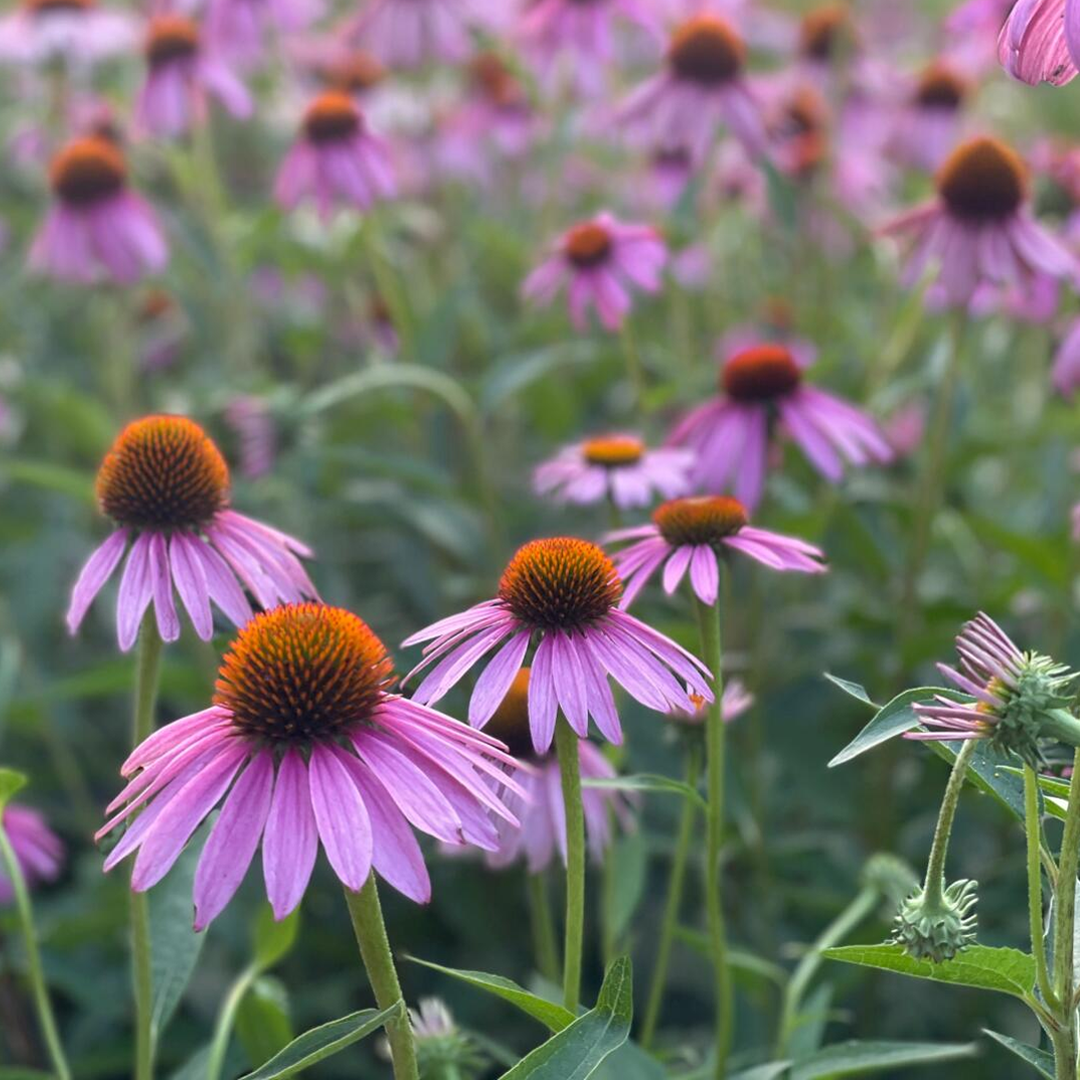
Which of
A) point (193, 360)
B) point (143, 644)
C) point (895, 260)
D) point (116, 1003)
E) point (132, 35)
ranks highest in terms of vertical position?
point (132, 35)

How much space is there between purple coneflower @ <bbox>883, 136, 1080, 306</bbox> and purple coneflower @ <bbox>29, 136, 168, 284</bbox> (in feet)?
3.75

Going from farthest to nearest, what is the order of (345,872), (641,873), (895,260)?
1. (895,260)
2. (641,873)
3. (345,872)

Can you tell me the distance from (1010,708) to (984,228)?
1.09 metres

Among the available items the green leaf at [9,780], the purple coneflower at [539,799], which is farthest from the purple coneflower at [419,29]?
the green leaf at [9,780]

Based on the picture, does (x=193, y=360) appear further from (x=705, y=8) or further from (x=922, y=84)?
(x=922, y=84)

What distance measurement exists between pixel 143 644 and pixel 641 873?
1.63ft

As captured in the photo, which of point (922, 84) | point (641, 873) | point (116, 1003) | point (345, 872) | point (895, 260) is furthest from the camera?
point (922, 84)

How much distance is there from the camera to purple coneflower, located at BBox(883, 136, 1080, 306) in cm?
161

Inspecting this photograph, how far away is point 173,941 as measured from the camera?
1.11m

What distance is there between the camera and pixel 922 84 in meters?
2.73

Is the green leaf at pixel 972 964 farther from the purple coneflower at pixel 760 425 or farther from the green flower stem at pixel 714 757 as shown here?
the purple coneflower at pixel 760 425

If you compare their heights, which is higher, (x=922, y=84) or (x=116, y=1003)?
(x=922, y=84)

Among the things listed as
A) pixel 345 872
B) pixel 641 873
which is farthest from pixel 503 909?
pixel 345 872

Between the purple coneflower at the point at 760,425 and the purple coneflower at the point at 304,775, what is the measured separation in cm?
75
